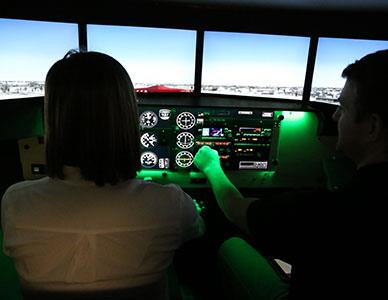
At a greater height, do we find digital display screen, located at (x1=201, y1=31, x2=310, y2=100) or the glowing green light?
digital display screen, located at (x1=201, y1=31, x2=310, y2=100)

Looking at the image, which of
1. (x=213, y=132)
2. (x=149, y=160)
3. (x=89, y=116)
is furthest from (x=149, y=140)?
(x=89, y=116)

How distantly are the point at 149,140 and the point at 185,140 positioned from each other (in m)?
0.20

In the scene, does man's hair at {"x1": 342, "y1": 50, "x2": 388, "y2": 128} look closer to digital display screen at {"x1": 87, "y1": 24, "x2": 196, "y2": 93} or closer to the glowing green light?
the glowing green light

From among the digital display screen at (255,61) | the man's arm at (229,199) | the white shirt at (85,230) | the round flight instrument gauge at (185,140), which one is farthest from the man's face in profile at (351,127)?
the digital display screen at (255,61)

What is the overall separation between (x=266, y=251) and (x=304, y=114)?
121cm

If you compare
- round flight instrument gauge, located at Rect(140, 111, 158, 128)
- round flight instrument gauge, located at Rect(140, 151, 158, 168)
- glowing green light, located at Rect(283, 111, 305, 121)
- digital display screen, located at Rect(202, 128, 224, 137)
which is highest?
glowing green light, located at Rect(283, 111, 305, 121)

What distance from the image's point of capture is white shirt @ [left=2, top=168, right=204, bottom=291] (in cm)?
71

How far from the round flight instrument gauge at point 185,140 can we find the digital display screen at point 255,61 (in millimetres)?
434

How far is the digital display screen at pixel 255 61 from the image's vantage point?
1.99 meters

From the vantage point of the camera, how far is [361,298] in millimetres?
685

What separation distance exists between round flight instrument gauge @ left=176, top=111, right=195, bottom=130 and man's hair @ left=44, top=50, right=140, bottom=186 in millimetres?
1033

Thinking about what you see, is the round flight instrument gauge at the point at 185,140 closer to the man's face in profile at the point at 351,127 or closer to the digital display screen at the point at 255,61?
the digital display screen at the point at 255,61

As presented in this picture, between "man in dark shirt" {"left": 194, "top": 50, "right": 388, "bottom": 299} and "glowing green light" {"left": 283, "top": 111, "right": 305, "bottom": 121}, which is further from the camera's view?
"glowing green light" {"left": 283, "top": 111, "right": 305, "bottom": 121}

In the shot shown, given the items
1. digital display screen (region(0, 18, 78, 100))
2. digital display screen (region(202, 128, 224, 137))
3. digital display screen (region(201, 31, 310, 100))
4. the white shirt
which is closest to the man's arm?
the white shirt
